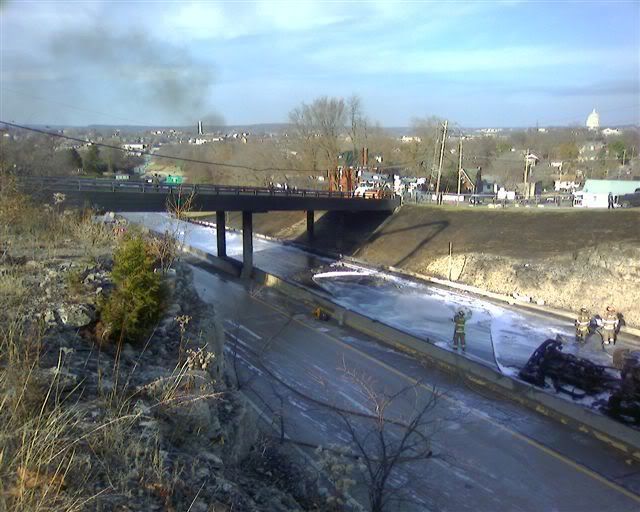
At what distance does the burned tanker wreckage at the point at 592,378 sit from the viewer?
13.0m

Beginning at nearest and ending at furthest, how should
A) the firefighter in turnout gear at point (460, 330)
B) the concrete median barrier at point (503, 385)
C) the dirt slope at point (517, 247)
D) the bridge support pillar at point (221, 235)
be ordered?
the concrete median barrier at point (503, 385)
the firefighter in turnout gear at point (460, 330)
the dirt slope at point (517, 247)
the bridge support pillar at point (221, 235)

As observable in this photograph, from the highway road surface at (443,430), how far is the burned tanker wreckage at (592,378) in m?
1.57

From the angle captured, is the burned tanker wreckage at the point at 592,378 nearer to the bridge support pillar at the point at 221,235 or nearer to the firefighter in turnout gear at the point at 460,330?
the firefighter in turnout gear at the point at 460,330

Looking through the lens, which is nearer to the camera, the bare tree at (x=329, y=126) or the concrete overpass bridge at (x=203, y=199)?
→ the concrete overpass bridge at (x=203, y=199)

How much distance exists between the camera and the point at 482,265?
27.9 m

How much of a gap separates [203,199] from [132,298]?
19.7m

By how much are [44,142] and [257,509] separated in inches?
1593

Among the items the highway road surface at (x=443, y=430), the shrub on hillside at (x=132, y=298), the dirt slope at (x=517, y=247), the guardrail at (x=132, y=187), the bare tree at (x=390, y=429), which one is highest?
the guardrail at (x=132, y=187)

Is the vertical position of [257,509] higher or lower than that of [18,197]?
lower

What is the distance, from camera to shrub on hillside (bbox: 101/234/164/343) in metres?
8.09

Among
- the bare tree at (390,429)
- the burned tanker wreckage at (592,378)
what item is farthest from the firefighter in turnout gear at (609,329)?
the bare tree at (390,429)

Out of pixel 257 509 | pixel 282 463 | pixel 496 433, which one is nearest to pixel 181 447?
pixel 257 509

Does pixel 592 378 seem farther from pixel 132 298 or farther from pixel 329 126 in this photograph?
pixel 329 126

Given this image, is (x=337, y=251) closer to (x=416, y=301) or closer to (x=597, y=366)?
(x=416, y=301)
